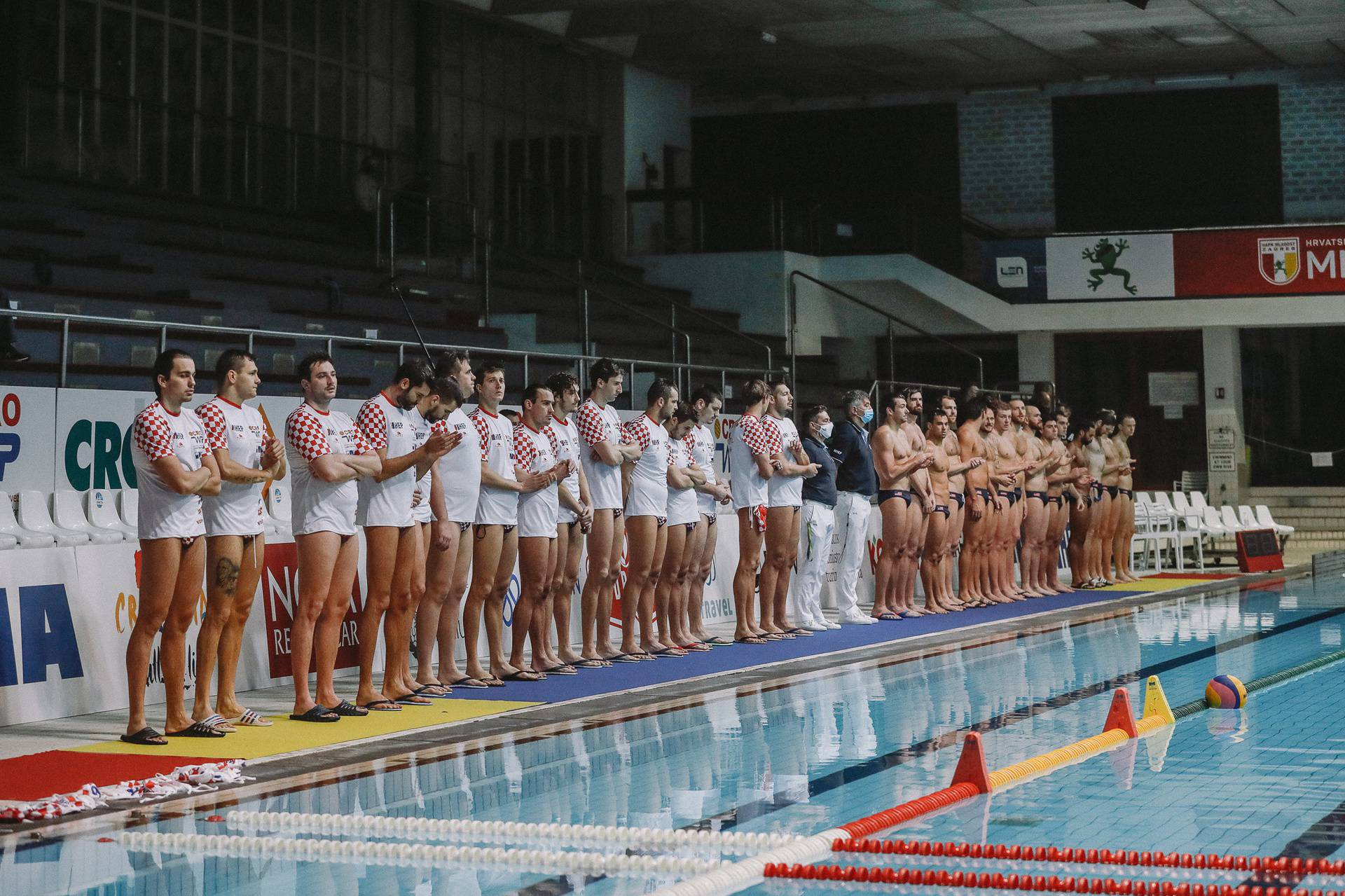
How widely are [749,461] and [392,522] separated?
3.74m

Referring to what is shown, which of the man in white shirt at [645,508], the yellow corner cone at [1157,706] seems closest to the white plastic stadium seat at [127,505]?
the man in white shirt at [645,508]

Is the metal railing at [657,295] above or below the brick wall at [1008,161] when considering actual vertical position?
below

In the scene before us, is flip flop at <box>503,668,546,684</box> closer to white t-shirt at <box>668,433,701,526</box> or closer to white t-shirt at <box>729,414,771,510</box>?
white t-shirt at <box>668,433,701,526</box>

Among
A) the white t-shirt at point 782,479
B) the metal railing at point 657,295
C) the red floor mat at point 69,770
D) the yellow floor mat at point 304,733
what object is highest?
the metal railing at point 657,295

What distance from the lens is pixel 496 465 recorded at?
8.90m

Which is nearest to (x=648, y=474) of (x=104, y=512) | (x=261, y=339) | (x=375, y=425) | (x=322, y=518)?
(x=375, y=425)

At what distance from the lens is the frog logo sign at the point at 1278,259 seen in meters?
23.1

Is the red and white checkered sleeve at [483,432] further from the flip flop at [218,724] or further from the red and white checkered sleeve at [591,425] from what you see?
the flip flop at [218,724]

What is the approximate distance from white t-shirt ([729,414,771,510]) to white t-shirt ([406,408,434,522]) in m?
3.24

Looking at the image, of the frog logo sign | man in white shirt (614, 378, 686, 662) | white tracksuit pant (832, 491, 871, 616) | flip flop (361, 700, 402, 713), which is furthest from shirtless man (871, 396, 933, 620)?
the frog logo sign

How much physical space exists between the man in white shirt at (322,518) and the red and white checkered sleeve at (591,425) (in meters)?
2.22

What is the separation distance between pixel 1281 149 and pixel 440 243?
1462 cm

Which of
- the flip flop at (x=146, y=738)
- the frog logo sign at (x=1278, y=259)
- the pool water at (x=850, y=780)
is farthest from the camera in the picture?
the frog logo sign at (x=1278, y=259)

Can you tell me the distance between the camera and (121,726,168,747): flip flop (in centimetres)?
696
